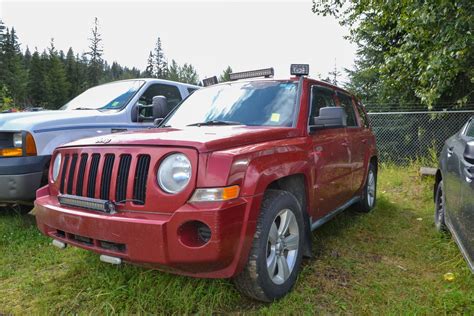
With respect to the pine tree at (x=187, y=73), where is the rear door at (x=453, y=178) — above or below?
below

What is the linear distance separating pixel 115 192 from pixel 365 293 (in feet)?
6.51

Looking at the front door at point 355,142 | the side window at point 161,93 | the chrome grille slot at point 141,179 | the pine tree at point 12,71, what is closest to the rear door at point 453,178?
the front door at point 355,142

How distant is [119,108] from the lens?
4.91 metres

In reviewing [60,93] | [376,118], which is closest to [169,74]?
[60,93]

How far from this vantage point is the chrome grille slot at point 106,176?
237cm

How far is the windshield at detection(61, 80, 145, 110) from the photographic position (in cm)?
502

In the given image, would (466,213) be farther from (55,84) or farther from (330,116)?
(55,84)

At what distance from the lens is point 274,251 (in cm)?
256

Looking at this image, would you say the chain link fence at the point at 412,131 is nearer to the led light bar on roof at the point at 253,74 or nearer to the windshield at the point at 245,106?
the led light bar on roof at the point at 253,74

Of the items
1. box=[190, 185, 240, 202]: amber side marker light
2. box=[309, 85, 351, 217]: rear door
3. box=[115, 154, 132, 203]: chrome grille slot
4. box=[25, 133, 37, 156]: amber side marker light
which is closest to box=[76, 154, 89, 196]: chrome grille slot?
box=[115, 154, 132, 203]: chrome grille slot

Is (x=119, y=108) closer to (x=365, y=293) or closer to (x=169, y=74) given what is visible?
(x=365, y=293)

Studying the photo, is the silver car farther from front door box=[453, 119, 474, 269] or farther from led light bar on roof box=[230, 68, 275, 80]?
led light bar on roof box=[230, 68, 275, 80]

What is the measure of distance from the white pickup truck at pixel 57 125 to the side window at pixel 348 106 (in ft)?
7.12

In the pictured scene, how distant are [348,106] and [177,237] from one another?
3.32 meters
